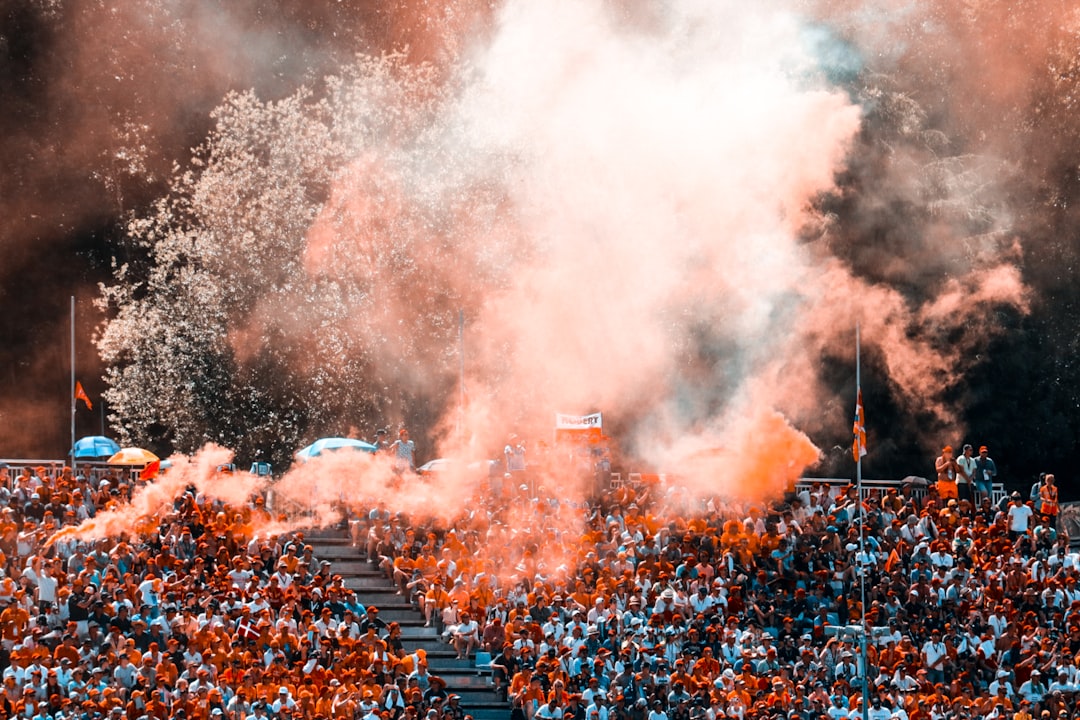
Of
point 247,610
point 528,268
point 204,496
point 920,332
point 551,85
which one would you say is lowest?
point 247,610

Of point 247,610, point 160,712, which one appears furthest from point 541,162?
point 160,712

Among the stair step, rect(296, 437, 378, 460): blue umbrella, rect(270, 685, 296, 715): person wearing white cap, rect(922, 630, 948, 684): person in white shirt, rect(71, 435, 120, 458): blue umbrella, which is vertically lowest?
rect(270, 685, 296, 715): person wearing white cap

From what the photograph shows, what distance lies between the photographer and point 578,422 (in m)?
37.6

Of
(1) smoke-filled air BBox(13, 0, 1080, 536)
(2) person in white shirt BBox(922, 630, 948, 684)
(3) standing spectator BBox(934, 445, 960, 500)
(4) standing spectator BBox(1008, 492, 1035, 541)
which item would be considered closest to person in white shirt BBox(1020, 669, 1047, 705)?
(2) person in white shirt BBox(922, 630, 948, 684)

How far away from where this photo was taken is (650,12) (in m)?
52.2

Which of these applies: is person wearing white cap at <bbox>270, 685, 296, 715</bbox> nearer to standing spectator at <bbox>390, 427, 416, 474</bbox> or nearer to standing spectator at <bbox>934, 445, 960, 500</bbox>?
standing spectator at <bbox>390, 427, 416, 474</bbox>

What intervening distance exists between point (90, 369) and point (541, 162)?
13.6 meters

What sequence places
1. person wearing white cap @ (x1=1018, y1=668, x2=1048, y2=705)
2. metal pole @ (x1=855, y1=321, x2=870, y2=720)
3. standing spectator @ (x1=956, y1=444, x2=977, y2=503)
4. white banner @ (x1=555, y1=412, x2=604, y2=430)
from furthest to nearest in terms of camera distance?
white banner @ (x1=555, y1=412, x2=604, y2=430) → standing spectator @ (x1=956, y1=444, x2=977, y2=503) → person wearing white cap @ (x1=1018, y1=668, x2=1048, y2=705) → metal pole @ (x1=855, y1=321, x2=870, y2=720)

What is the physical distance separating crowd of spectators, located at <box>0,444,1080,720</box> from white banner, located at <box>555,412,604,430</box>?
1.82m

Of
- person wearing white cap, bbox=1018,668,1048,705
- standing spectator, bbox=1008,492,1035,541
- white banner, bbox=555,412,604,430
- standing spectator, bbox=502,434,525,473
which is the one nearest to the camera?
person wearing white cap, bbox=1018,668,1048,705

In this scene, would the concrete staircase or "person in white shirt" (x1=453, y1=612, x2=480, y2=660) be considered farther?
"person in white shirt" (x1=453, y1=612, x2=480, y2=660)

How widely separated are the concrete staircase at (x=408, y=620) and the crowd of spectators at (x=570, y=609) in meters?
0.26

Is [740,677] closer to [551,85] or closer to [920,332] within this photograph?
[920,332]

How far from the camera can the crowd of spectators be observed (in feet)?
94.2
